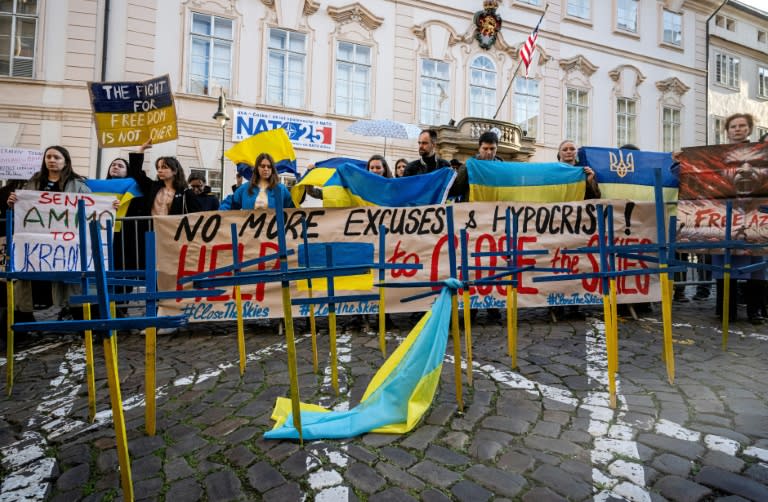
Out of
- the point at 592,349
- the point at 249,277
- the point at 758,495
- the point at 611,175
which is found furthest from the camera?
the point at 611,175

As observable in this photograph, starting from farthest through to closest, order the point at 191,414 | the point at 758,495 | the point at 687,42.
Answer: the point at 687,42, the point at 191,414, the point at 758,495

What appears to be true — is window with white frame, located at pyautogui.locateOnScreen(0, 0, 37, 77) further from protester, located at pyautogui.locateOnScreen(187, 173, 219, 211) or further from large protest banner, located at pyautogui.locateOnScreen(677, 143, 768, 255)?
large protest banner, located at pyautogui.locateOnScreen(677, 143, 768, 255)

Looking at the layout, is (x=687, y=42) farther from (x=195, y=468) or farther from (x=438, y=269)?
(x=195, y=468)

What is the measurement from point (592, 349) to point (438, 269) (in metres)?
1.86

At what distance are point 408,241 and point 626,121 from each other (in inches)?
695

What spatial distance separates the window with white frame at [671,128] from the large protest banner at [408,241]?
17301mm

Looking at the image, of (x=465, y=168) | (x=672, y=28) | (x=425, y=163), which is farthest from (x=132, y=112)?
(x=672, y=28)

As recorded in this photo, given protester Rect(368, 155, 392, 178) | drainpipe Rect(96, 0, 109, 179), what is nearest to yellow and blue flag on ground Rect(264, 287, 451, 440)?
protester Rect(368, 155, 392, 178)

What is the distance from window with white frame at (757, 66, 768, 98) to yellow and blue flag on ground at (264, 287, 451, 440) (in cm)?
3009

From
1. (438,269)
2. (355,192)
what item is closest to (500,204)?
(438,269)

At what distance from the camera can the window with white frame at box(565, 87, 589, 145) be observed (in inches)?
699

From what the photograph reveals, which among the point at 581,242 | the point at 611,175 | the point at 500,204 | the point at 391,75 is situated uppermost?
the point at 391,75

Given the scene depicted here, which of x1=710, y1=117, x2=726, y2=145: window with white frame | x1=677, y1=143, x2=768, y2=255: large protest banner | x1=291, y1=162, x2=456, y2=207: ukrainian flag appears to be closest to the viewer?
x1=677, y1=143, x2=768, y2=255: large protest banner

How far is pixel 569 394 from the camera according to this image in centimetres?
297
